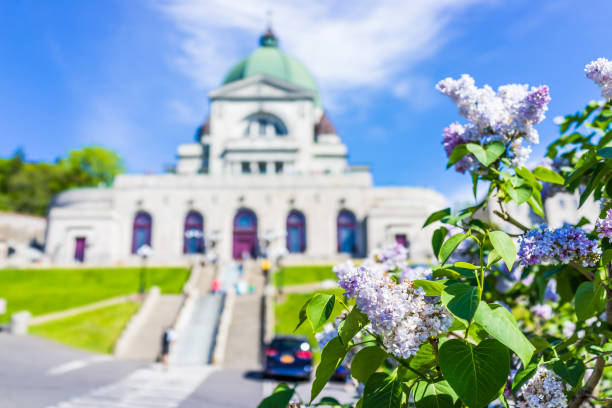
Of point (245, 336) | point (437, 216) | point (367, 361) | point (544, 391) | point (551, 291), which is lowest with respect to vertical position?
point (245, 336)

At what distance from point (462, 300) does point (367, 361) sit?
689mm

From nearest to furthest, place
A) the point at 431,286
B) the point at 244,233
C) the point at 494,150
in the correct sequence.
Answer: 1. the point at 431,286
2. the point at 494,150
3. the point at 244,233

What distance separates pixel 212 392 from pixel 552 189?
457 inches

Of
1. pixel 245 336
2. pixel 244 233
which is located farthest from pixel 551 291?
pixel 244 233

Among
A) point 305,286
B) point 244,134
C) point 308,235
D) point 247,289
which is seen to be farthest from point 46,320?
point 244,134

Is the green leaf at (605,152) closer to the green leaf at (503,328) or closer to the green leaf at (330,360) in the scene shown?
the green leaf at (503,328)

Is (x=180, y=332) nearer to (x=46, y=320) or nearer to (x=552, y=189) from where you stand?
(x=46, y=320)

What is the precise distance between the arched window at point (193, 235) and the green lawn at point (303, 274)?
1134 cm

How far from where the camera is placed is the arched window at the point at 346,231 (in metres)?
44.9

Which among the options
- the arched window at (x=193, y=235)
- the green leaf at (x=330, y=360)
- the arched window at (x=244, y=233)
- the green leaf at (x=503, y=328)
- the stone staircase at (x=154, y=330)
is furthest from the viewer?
the arched window at (x=244, y=233)

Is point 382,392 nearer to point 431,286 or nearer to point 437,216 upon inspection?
point 431,286

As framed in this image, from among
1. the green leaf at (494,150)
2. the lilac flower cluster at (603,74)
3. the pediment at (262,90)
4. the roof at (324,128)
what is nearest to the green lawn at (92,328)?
the green leaf at (494,150)

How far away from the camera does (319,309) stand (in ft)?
7.38

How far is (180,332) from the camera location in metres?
22.8
